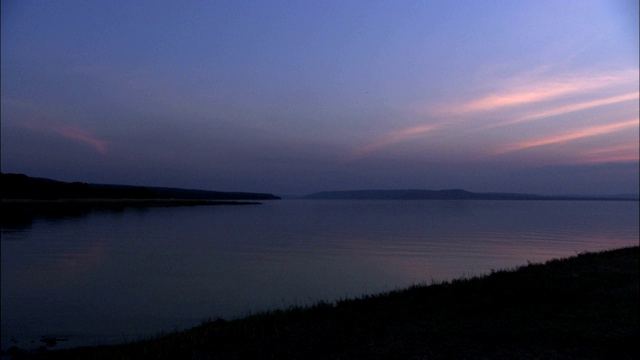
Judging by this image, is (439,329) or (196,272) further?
(196,272)

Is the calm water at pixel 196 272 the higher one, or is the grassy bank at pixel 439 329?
the grassy bank at pixel 439 329

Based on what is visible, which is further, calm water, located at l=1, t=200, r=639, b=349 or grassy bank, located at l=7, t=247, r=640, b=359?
calm water, located at l=1, t=200, r=639, b=349

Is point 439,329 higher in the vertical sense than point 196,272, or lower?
higher

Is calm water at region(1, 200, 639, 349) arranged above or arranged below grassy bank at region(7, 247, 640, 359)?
below

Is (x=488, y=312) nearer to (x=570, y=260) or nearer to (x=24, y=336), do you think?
(x=570, y=260)

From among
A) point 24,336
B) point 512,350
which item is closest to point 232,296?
point 24,336

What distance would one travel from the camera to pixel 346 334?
31.3ft

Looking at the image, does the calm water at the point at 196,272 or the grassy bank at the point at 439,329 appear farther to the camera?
the calm water at the point at 196,272

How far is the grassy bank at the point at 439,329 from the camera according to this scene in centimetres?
845

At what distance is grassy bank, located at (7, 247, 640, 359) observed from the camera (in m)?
8.45

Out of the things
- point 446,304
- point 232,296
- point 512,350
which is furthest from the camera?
point 232,296

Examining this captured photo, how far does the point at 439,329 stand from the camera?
32.0 ft

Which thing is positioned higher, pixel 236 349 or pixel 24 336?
pixel 236 349

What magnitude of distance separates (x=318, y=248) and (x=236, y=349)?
2668 cm
